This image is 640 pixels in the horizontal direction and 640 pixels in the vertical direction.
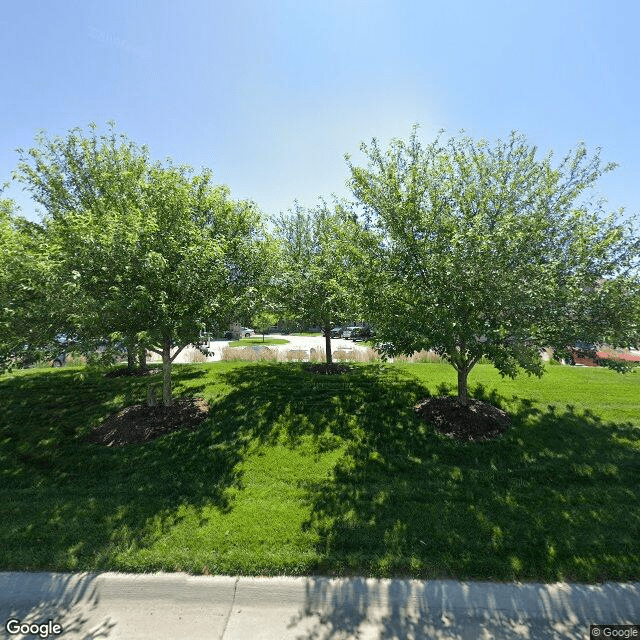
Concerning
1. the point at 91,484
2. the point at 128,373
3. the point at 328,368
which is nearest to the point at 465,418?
the point at 328,368

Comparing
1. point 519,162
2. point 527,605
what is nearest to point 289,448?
point 527,605

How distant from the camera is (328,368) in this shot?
47.8 feet

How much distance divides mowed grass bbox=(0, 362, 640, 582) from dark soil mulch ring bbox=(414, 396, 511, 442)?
0.29 metres

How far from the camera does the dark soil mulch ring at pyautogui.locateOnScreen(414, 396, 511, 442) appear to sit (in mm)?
8727

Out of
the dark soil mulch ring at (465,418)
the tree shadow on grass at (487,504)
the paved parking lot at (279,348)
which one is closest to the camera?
the tree shadow on grass at (487,504)

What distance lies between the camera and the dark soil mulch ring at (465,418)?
8.73 metres

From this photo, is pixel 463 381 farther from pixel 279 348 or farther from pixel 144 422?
pixel 279 348

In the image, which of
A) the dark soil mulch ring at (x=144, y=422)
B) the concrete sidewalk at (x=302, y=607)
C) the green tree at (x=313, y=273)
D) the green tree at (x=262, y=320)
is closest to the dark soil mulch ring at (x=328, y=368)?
the green tree at (x=313, y=273)

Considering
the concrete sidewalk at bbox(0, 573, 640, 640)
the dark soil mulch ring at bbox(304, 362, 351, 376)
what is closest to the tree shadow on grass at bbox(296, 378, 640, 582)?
the concrete sidewalk at bbox(0, 573, 640, 640)

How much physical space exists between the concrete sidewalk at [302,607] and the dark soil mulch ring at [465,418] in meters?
4.10

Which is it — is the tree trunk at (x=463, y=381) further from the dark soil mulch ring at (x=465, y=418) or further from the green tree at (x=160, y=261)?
the green tree at (x=160, y=261)

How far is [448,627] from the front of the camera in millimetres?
4156

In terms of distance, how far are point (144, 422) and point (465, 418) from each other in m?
8.45

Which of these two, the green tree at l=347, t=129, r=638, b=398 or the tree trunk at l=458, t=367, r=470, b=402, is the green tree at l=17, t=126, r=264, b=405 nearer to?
the green tree at l=347, t=129, r=638, b=398
